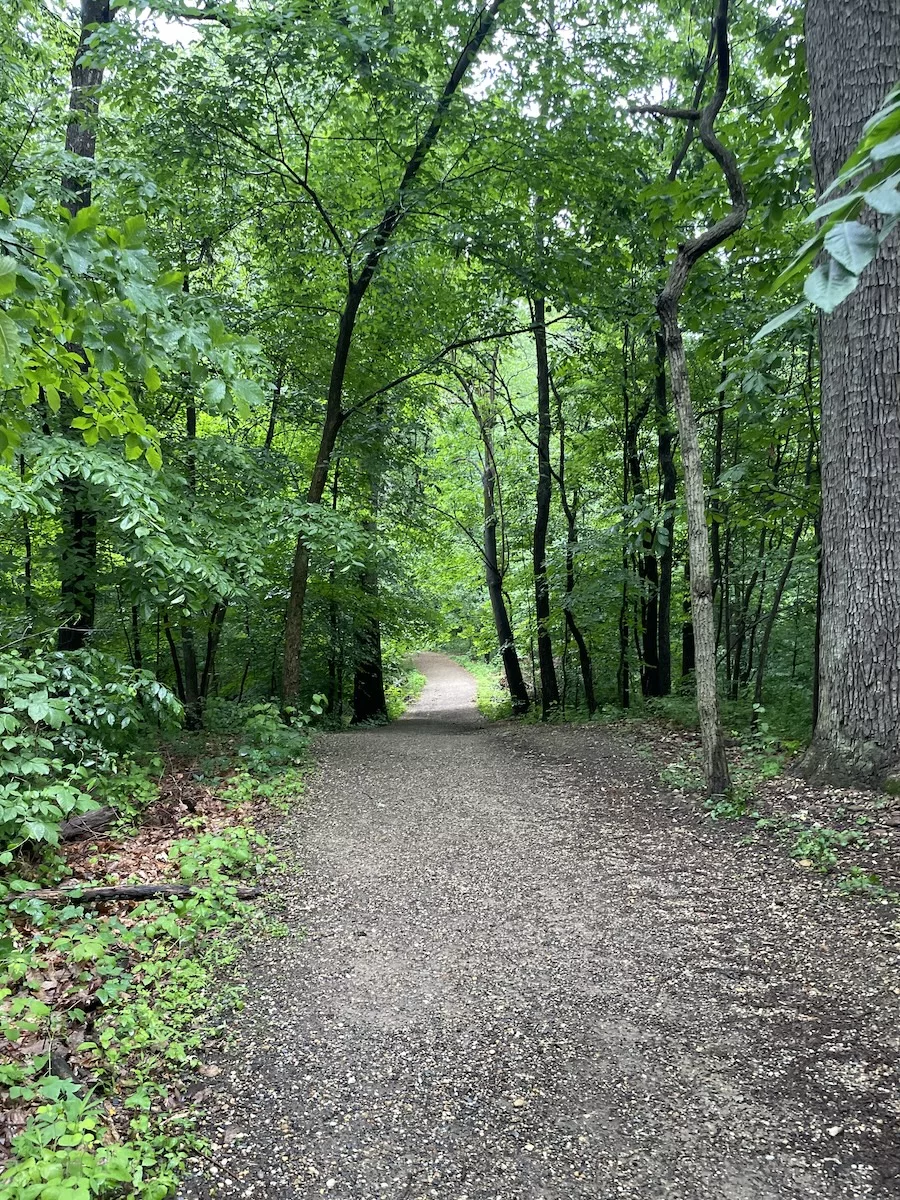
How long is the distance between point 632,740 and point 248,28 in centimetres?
797

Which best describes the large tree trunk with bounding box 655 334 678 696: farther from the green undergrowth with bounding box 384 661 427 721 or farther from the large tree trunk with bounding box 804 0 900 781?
the green undergrowth with bounding box 384 661 427 721

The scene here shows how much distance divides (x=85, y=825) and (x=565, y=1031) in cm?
362

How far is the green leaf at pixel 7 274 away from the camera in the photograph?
1413mm

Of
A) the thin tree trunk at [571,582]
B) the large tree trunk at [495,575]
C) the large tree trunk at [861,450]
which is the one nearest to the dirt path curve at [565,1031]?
the large tree trunk at [861,450]

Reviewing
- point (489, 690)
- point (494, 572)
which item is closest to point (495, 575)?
point (494, 572)

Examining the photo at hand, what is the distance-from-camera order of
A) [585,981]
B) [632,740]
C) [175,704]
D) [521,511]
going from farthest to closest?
[521,511] → [632,740] → [175,704] → [585,981]

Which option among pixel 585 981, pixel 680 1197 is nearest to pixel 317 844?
pixel 585 981

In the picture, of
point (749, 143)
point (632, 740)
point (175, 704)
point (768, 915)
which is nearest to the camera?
point (768, 915)

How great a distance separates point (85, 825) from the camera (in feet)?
15.8

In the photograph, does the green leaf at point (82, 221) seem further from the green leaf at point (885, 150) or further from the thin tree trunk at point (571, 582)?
the thin tree trunk at point (571, 582)

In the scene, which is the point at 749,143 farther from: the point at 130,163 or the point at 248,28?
the point at 130,163

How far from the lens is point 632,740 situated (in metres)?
7.82

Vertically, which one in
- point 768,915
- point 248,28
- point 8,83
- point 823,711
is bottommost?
point 768,915

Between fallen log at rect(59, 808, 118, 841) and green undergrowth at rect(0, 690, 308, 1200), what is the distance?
134 mm
